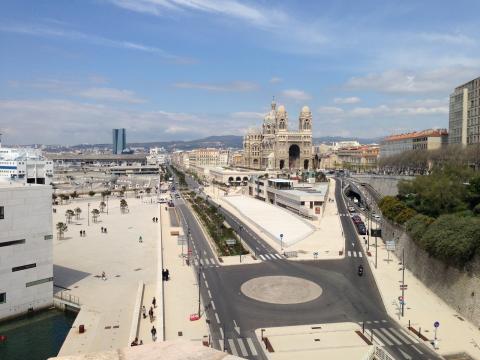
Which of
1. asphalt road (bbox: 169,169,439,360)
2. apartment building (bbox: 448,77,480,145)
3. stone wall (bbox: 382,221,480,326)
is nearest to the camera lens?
asphalt road (bbox: 169,169,439,360)

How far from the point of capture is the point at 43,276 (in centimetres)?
3353

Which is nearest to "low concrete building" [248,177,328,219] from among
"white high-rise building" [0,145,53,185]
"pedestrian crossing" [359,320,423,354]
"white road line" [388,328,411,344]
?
"white high-rise building" [0,145,53,185]

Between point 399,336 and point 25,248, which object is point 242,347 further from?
point 25,248

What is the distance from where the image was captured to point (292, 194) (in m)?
82.4

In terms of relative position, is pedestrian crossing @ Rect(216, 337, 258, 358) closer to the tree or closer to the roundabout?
the roundabout

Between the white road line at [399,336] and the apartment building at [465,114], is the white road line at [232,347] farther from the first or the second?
the apartment building at [465,114]

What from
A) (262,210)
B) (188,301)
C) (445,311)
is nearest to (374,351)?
(445,311)

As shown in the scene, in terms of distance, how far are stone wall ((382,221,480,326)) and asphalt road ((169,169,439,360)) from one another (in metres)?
4.30

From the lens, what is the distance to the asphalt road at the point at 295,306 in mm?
26188

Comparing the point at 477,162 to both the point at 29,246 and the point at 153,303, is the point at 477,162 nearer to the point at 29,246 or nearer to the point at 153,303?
the point at 153,303

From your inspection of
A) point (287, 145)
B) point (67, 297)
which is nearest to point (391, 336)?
point (67, 297)

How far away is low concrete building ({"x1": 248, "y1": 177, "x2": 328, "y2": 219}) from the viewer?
Answer: 7619 centimetres

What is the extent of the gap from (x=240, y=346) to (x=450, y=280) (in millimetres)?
17133

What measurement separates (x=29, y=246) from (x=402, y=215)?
3696 centimetres
